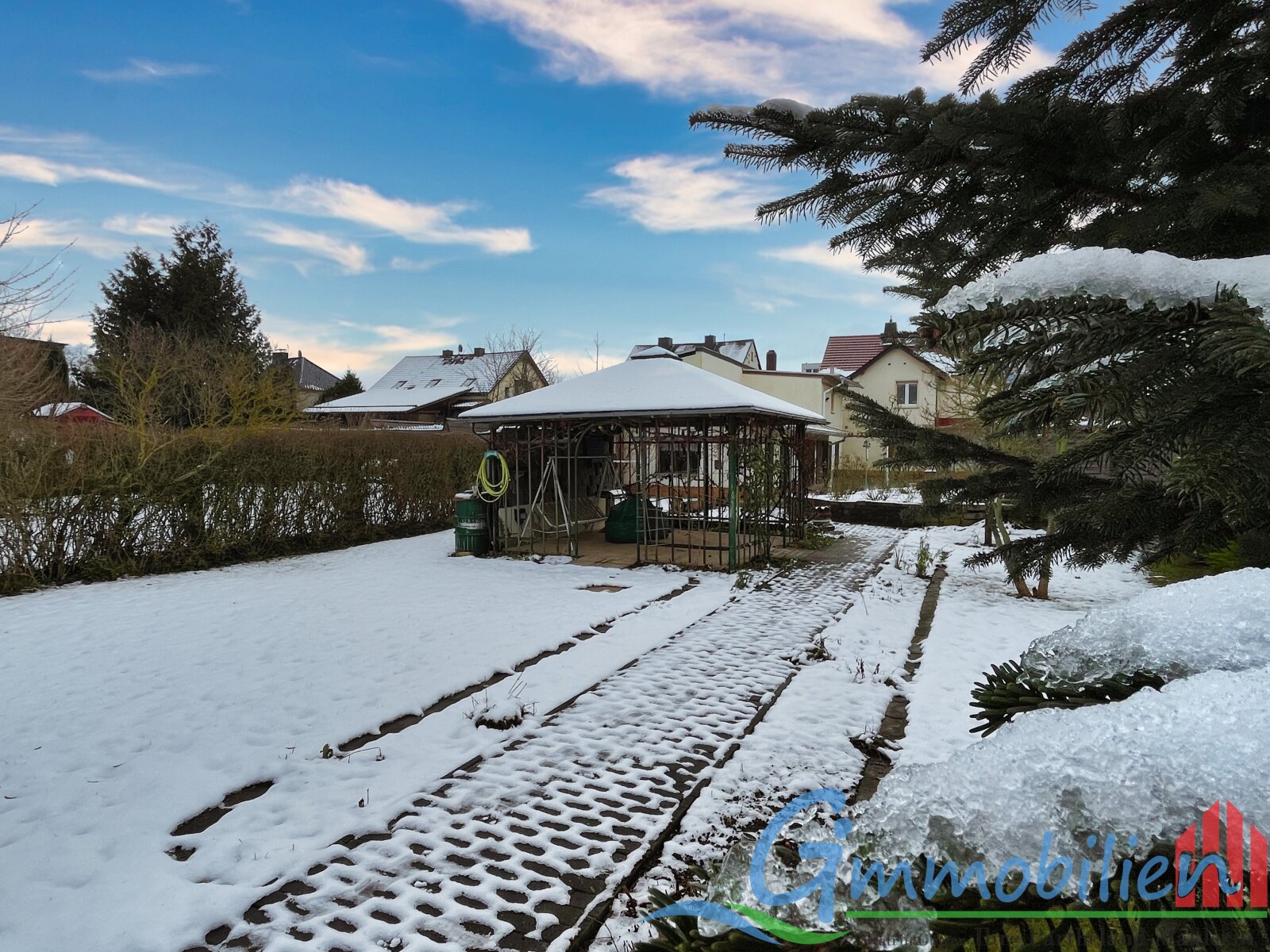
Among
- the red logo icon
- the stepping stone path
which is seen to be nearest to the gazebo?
the stepping stone path

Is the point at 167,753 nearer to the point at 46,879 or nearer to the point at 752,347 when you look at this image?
the point at 46,879

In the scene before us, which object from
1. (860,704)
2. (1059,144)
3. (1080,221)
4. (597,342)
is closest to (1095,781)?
(1059,144)

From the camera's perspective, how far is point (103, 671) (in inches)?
226

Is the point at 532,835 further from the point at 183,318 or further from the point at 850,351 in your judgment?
the point at 850,351

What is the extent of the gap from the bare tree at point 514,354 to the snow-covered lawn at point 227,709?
28695mm

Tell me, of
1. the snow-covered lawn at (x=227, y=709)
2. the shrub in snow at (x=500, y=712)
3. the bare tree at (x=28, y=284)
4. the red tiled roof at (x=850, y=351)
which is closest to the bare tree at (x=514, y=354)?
the red tiled roof at (x=850, y=351)

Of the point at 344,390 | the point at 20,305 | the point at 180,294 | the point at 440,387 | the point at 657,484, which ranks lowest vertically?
the point at 657,484

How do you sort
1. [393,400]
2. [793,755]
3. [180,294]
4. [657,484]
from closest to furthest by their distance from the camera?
[793,755] < [657,484] < [180,294] < [393,400]

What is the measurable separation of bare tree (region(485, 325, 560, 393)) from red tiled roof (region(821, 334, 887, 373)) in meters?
15.8

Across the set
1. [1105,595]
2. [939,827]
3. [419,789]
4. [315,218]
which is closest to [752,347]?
[315,218]

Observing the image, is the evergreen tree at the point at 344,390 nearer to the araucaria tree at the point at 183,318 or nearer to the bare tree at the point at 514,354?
the bare tree at the point at 514,354

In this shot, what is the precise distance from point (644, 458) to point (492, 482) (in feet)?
9.20

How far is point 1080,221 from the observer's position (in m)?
1.79

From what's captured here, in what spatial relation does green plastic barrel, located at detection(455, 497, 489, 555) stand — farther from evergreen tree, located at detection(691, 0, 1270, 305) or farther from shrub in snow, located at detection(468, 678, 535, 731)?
evergreen tree, located at detection(691, 0, 1270, 305)
